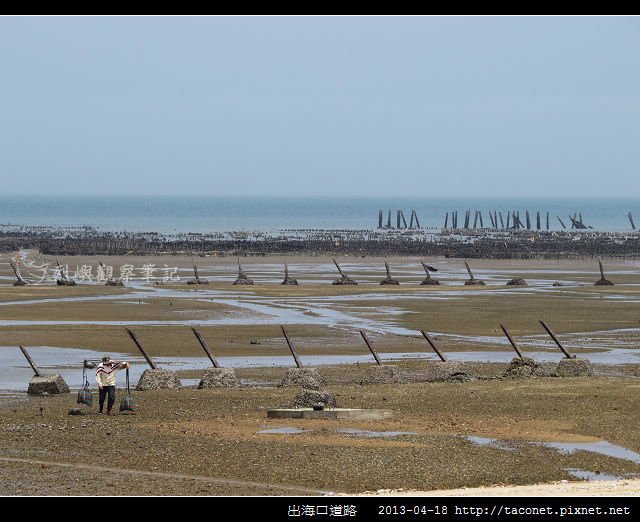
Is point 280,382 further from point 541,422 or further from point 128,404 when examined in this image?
point 541,422

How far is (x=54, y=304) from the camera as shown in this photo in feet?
186

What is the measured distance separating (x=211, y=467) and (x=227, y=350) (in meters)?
19.6

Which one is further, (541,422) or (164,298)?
(164,298)

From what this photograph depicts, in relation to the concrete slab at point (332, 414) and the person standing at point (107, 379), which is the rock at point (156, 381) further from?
the concrete slab at point (332, 414)

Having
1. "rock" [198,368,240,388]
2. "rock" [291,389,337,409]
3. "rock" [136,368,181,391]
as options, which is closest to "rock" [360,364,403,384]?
"rock" [198,368,240,388]

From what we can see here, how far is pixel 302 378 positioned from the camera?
3077 centimetres

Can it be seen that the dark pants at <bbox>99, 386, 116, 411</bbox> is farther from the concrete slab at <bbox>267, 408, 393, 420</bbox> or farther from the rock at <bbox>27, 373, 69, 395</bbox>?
the rock at <bbox>27, 373, 69, 395</bbox>

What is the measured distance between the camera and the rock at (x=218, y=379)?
1208 inches

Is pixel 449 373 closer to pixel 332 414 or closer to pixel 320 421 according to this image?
pixel 332 414

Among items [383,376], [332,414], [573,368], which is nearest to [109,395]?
[332,414]

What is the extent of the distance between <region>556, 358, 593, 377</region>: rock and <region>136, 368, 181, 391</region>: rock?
10141 mm

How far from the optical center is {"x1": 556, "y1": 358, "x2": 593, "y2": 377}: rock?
32.2 m

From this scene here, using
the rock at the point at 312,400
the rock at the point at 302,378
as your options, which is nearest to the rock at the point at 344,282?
the rock at the point at 302,378
